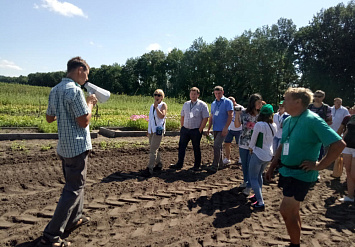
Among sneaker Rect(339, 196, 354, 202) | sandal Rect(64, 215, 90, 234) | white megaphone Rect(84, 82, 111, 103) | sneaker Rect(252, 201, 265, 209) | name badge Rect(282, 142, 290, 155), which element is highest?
white megaphone Rect(84, 82, 111, 103)

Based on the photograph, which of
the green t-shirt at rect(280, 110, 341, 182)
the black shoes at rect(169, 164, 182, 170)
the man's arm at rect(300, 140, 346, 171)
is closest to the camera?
the man's arm at rect(300, 140, 346, 171)

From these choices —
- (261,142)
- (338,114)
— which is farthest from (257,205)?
(338,114)

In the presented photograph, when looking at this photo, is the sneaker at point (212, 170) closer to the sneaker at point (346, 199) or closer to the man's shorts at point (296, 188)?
the sneaker at point (346, 199)

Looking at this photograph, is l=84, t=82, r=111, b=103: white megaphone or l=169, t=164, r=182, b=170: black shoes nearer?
l=84, t=82, r=111, b=103: white megaphone

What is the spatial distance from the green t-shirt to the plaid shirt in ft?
7.80

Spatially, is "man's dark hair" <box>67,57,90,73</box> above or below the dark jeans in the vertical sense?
above

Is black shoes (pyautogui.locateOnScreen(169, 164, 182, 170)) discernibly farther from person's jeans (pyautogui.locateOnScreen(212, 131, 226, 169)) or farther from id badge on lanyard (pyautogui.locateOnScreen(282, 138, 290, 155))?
id badge on lanyard (pyautogui.locateOnScreen(282, 138, 290, 155))

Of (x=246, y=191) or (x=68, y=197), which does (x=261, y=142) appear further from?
(x=68, y=197)

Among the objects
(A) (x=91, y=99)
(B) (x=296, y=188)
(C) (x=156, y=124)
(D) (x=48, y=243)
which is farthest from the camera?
(C) (x=156, y=124)

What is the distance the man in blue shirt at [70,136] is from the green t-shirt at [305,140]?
236 cm

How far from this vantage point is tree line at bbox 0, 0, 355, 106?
3066cm

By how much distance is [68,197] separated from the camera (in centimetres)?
304

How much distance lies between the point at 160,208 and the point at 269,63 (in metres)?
43.6

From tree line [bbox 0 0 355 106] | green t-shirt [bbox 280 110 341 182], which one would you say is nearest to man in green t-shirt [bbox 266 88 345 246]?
green t-shirt [bbox 280 110 341 182]
